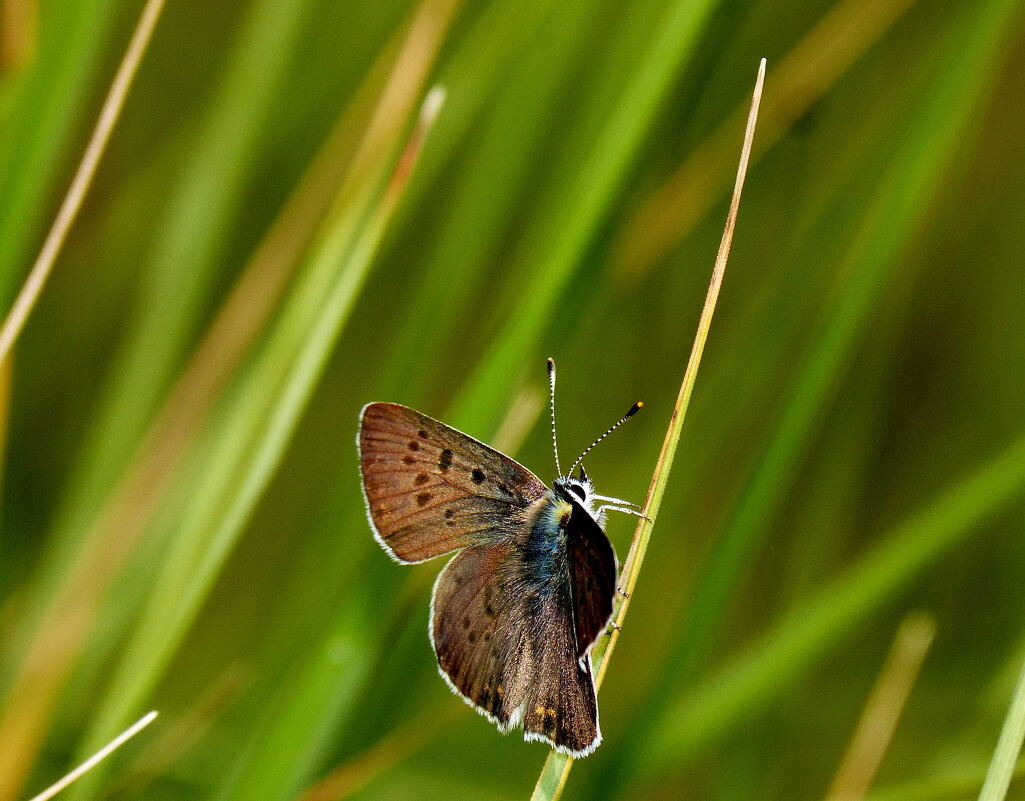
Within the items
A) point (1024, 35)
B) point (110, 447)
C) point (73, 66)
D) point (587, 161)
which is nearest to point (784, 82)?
point (587, 161)

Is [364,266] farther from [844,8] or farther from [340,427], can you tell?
[340,427]

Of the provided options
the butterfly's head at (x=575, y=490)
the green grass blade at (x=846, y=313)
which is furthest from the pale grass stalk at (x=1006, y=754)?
the butterfly's head at (x=575, y=490)

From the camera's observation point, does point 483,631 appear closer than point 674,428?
No

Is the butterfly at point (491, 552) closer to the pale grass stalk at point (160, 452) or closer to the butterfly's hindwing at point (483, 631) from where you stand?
the butterfly's hindwing at point (483, 631)

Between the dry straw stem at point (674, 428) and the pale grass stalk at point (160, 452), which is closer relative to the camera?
the dry straw stem at point (674, 428)

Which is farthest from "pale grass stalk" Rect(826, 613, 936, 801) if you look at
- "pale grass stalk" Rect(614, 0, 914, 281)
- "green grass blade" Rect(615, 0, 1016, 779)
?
"pale grass stalk" Rect(614, 0, 914, 281)

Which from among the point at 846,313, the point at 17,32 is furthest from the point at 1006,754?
the point at 17,32

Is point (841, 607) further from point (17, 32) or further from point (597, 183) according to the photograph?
point (17, 32)
